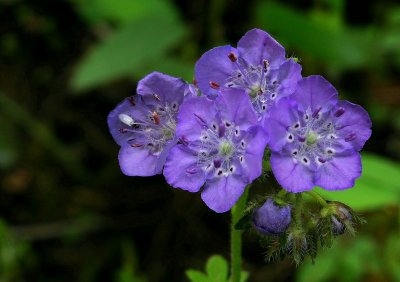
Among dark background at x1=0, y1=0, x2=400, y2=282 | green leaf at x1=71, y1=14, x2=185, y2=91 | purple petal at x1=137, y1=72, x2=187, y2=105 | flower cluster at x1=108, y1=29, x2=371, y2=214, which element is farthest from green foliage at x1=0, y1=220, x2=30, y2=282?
purple petal at x1=137, y1=72, x2=187, y2=105

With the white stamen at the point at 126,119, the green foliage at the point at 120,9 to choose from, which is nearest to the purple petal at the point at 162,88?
the white stamen at the point at 126,119


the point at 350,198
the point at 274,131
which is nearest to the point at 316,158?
the point at 274,131

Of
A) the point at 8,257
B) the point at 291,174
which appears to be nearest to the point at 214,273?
the point at 291,174

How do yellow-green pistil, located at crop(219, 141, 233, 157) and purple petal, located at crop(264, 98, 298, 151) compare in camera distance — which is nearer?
purple petal, located at crop(264, 98, 298, 151)

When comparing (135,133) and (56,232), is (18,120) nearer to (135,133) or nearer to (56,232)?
(56,232)

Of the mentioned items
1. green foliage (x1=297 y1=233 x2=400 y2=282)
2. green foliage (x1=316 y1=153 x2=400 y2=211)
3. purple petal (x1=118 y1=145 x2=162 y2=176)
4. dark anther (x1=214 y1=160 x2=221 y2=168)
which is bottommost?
green foliage (x1=297 y1=233 x2=400 y2=282)

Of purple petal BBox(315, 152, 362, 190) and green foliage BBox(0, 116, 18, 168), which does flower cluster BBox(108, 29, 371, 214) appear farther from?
green foliage BBox(0, 116, 18, 168)

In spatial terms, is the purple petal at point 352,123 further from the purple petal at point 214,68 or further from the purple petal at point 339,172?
the purple petal at point 214,68

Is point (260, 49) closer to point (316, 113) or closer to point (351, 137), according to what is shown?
point (316, 113)
